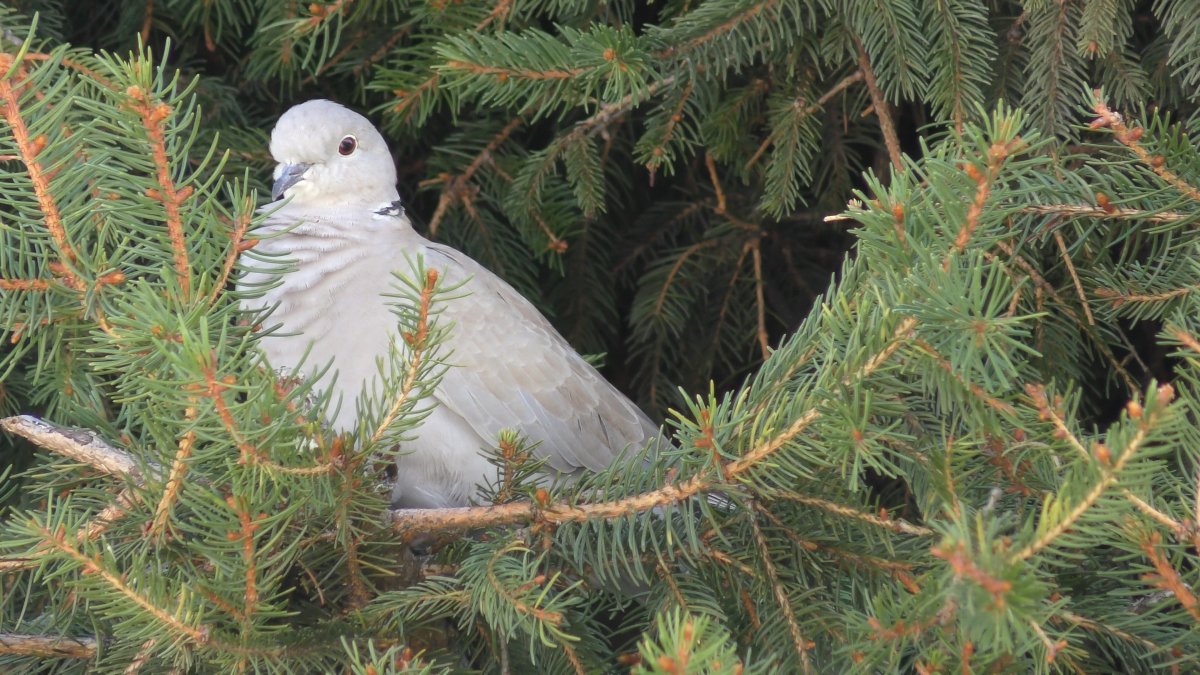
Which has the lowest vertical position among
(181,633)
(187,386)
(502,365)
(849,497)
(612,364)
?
(612,364)

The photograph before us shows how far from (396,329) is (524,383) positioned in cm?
36

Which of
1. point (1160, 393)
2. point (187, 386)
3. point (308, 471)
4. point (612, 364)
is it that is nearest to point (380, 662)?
point (308, 471)

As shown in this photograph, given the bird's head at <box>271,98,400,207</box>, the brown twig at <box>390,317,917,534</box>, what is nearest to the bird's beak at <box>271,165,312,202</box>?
the bird's head at <box>271,98,400,207</box>

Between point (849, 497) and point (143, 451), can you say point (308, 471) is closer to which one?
point (143, 451)

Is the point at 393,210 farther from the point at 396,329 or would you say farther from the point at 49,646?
the point at 49,646

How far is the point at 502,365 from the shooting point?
7.36 feet

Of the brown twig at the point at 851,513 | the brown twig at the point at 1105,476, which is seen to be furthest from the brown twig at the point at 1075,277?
the brown twig at the point at 1105,476

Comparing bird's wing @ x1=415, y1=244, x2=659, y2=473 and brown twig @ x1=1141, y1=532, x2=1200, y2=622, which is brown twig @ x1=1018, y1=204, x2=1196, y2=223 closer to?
brown twig @ x1=1141, y1=532, x2=1200, y2=622

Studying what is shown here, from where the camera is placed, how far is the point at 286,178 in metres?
2.30

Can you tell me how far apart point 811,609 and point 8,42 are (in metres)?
1.55

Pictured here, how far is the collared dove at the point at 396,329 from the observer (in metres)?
2.03

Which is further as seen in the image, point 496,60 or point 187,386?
point 496,60

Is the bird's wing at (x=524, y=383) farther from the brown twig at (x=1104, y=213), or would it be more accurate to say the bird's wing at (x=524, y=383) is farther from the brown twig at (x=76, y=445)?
the brown twig at (x=1104, y=213)

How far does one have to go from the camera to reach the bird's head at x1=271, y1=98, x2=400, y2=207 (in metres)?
2.29
